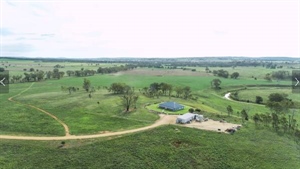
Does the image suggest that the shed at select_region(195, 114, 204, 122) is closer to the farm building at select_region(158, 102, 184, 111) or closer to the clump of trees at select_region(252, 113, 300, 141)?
the farm building at select_region(158, 102, 184, 111)

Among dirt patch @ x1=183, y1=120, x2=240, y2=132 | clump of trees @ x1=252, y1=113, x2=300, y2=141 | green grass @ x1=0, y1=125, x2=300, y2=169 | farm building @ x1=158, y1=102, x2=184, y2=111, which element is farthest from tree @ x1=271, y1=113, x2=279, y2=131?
farm building @ x1=158, y1=102, x2=184, y2=111

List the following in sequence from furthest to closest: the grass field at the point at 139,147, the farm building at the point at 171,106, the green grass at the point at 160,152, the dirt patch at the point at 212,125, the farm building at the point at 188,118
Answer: the farm building at the point at 171,106
the farm building at the point at 188,118
the dirt patch at the point at 212,125
the grass field at the point at 139,147
the green grass at the point at 160,152

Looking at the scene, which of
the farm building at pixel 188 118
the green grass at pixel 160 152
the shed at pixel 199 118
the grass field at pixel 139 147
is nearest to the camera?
the green grass at pixel 160 152

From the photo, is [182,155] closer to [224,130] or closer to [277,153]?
[224,130]

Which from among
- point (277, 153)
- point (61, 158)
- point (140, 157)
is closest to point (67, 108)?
point (61, 158)

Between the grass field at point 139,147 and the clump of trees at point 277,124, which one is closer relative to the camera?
the grass field at point 139,147

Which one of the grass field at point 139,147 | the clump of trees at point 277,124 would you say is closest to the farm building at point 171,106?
the grass field at point 139,147

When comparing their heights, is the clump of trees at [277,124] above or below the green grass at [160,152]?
above

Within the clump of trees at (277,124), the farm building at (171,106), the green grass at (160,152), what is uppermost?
the farm building at (171,106)

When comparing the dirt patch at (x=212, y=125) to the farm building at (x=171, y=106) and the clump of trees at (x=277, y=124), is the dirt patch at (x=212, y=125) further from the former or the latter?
the farm building at (x=171, y=106)
